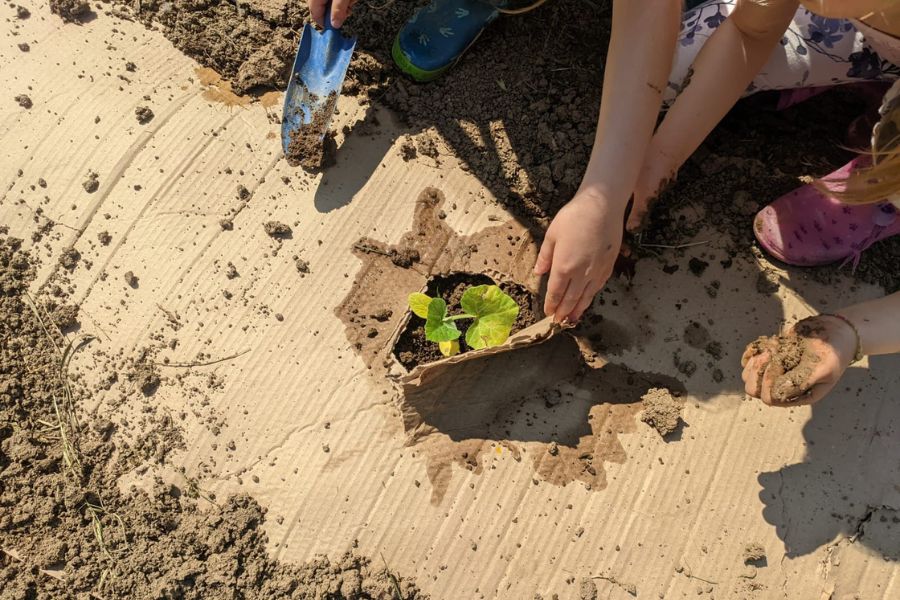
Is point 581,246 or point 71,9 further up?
point 71,9

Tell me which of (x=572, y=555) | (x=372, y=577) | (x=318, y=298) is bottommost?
(x=572, y=555)

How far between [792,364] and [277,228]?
1.31 metres

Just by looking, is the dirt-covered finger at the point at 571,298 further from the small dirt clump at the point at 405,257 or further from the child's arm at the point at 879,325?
the child's arm at the point at 879,325

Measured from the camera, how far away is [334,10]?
5.33 ft

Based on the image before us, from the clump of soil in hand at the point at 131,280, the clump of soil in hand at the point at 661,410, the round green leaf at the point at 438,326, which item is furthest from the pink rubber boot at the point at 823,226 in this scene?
the clump of soil in hand at the point at 131,280

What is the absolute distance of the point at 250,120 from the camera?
1830mm

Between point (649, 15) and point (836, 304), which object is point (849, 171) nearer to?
point (836, 304)

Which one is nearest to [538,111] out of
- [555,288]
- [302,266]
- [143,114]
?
[555,288]

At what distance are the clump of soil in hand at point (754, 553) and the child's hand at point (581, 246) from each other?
778 millimetres

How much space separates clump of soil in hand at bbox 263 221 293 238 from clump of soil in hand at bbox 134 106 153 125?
1.58ft

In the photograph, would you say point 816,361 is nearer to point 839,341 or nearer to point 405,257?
point 839,341

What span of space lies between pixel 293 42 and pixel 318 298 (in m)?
0.78

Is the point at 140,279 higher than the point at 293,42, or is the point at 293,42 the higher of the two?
the point at 293,42

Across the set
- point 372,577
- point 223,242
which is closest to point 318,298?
point 223,242
